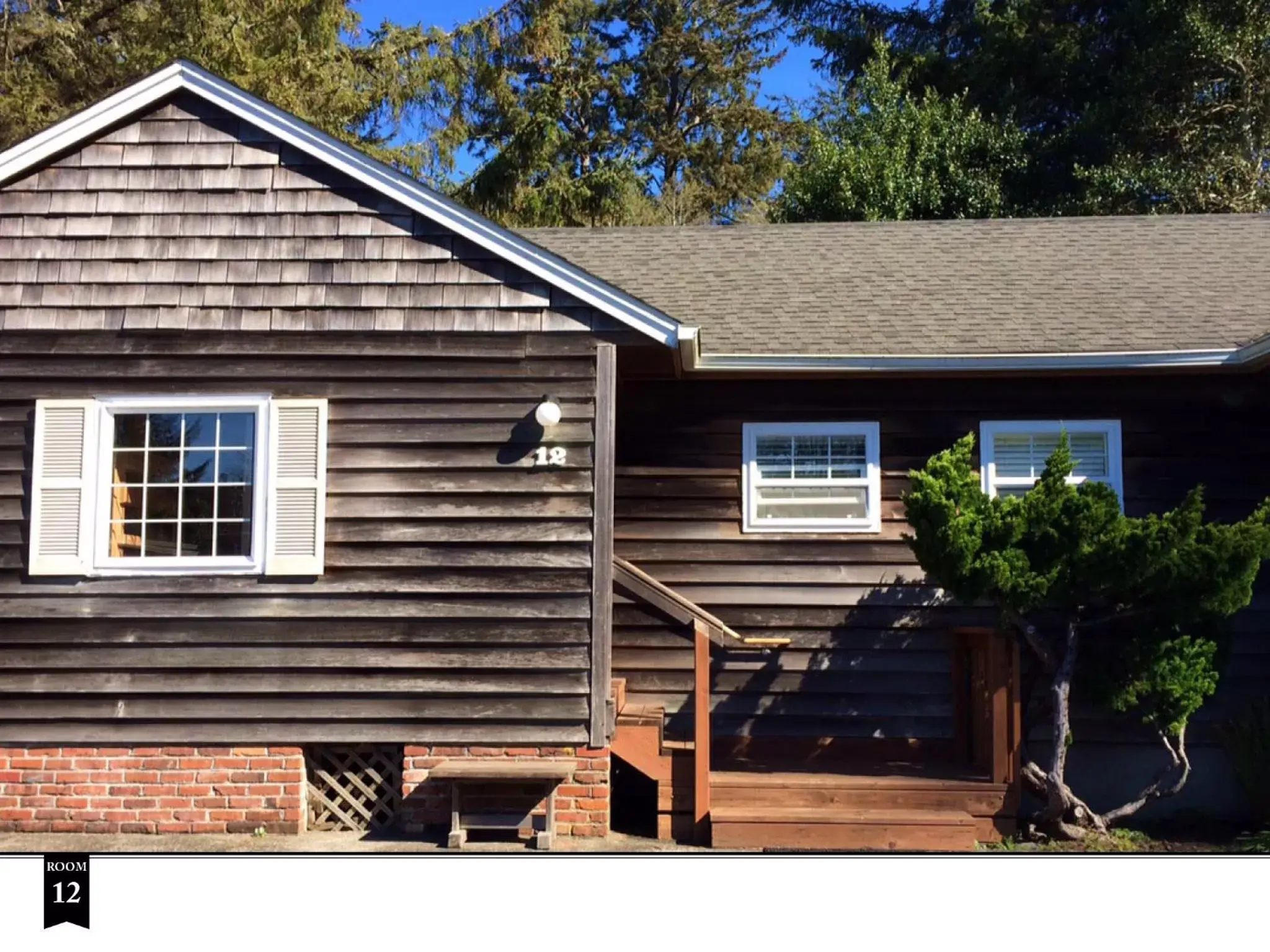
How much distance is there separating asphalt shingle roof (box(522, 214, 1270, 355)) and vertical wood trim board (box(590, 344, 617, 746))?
118cm

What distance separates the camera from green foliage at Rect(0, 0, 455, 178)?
18.9 metres

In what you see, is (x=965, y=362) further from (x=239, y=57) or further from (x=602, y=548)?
(x=239, y=57)

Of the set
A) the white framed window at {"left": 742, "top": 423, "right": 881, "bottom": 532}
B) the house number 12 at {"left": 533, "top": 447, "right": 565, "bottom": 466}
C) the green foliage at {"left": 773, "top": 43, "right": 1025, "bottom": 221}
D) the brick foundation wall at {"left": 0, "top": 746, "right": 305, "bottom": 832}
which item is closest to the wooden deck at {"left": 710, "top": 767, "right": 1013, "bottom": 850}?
the white framed window at {"left": 742, "top": 423, "right": 881, "bottom": 532}

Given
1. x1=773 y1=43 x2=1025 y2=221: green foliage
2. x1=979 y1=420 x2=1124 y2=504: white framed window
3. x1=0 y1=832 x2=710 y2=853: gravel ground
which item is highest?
x1=773 y1=43 x2=1025 y2=221: green foliage

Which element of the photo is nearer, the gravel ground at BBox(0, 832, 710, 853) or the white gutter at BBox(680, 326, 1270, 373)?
the gravel ground at BBox(0, 832, 710, 853)

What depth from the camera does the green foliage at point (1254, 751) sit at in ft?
28.7

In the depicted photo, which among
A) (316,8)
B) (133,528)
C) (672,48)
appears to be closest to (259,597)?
(133,528)

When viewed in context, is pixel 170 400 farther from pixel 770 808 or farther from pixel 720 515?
pixel 770 808

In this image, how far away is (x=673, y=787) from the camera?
8.12 meters

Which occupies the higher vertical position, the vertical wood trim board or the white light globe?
the white light globe

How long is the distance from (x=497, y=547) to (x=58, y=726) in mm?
2987

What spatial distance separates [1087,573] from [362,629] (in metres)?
4.49

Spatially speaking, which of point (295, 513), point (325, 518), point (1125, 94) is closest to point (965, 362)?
point (325, 518)

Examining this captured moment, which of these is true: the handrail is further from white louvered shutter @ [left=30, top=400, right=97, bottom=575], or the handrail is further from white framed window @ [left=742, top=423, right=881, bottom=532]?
white louvered shutter @ [left=30, top=400, right=97, bottom=575]
